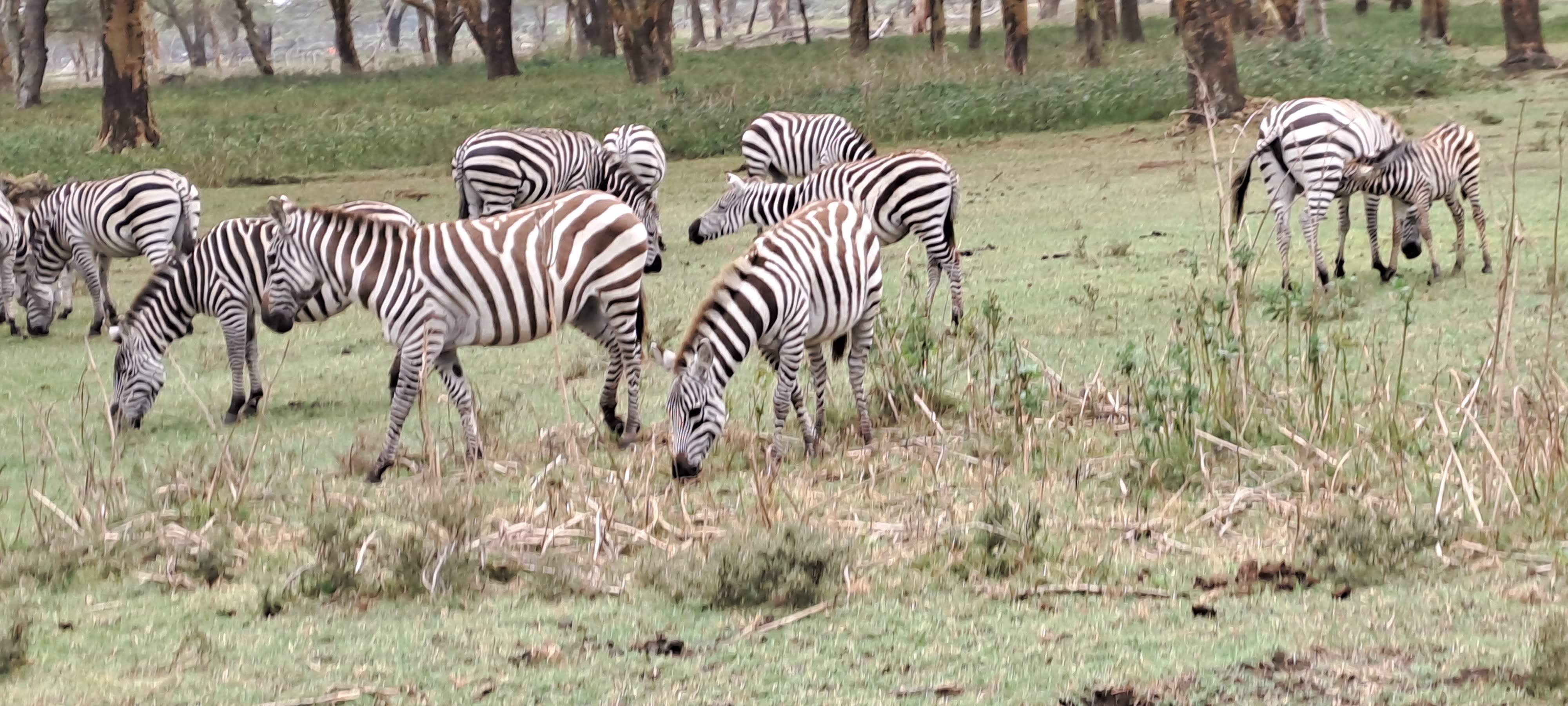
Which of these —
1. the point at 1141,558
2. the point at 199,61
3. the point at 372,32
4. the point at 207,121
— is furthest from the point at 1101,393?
the point at 372,32

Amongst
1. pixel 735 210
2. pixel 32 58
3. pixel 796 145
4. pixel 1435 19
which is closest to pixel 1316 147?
pixel 735 210

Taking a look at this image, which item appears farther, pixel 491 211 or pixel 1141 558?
A: pixel 491 211

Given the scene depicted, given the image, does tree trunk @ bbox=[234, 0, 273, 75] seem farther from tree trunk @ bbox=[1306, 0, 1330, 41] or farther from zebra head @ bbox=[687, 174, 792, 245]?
zebra head @ bbox=[687, 174, 792, 245]

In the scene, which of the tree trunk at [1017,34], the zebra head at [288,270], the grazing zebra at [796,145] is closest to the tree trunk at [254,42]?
the tree trunk at [1017,34]

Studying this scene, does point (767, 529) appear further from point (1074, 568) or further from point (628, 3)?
point (628, 3)

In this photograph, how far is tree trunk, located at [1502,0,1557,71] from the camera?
90.7ft

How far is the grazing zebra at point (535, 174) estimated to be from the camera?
1595 centimetres

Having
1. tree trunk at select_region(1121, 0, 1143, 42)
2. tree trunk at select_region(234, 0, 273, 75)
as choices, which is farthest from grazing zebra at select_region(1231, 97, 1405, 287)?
tree trunk at select_region(234, 0, 273, 75)

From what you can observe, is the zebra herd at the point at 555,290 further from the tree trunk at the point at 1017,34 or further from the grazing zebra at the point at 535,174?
the tree trunk at the point at 1017,34

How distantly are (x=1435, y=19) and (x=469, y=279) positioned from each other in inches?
1275

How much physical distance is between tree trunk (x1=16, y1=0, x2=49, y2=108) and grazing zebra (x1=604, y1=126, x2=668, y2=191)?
77.2 ft

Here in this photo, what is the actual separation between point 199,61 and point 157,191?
5588 centimetres

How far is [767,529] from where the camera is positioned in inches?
231

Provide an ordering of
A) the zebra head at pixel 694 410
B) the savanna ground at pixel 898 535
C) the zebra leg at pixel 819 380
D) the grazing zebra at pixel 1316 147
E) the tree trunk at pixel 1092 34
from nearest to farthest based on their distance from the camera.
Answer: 1. the savanna ground at pixel 898 535
2. the zebra head at pixel 694 410
3. the zebra leg at pixel 819 380
4. the grazing zebra at pixel 1316 147
5. the tree trunk at pixel 1092 34
